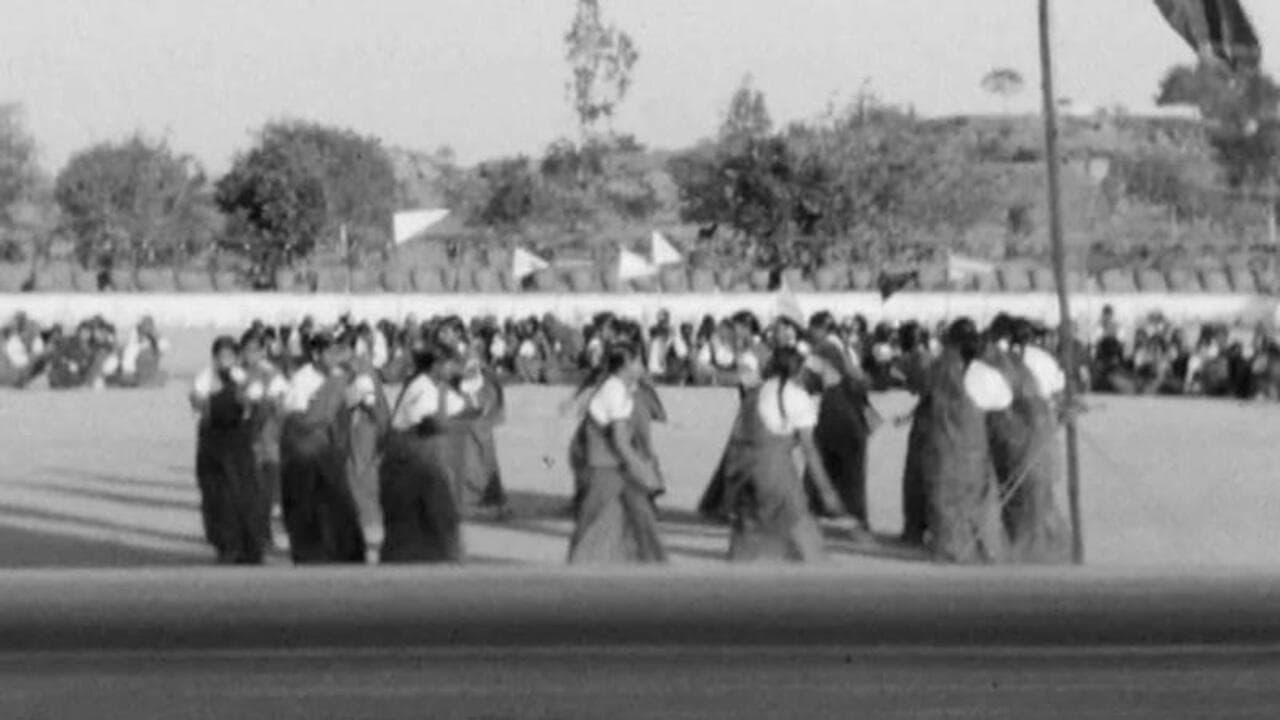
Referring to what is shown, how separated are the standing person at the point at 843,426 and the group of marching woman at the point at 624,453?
0.02 meters

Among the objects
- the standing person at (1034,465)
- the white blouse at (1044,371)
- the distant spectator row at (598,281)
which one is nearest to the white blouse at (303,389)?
the standing person at (1034,465)

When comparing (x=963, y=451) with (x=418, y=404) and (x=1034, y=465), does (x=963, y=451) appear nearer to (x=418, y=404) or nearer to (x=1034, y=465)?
(x=1034, y=465)

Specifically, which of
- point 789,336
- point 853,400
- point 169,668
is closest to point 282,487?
point 789,336

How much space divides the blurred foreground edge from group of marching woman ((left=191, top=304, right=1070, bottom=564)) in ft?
27.4

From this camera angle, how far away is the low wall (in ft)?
141

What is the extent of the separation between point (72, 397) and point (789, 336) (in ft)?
69.3

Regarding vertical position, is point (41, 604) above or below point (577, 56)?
below

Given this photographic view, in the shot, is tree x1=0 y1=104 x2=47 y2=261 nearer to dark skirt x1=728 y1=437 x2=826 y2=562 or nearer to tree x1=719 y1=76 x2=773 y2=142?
tree x1=719 y1=76 x2=773 y2=142

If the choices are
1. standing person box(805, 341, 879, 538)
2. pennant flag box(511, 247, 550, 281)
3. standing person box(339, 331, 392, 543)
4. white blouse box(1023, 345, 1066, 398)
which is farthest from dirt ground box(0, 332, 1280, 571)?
pennant flag box(511, 247, 550, 281)

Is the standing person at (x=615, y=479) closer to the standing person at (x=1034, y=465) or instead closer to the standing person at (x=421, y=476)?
the standing person at (x=421, y=476)

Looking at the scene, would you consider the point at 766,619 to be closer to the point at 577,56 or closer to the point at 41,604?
the point at 41,604

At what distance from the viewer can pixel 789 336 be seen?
1286cm

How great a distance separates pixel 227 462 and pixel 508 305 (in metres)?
32.8

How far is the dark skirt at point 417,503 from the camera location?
10922mm
